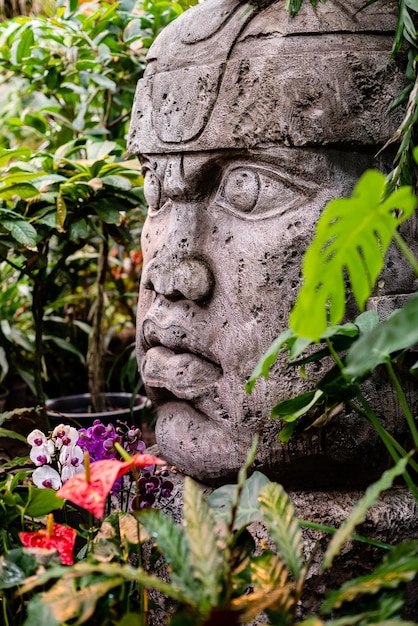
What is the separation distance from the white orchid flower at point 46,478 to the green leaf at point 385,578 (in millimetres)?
667

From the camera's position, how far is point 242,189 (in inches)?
63.6

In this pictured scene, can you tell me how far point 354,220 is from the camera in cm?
91

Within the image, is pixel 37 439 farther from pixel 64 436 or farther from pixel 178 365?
pixel 178 365

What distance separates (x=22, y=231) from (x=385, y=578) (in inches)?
58.1

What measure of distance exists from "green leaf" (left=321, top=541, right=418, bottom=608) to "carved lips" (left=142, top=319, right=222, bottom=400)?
0.76 meters

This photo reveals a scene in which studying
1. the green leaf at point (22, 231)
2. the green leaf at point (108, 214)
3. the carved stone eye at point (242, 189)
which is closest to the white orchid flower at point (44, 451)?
the carved stone eye at point (242, 189)

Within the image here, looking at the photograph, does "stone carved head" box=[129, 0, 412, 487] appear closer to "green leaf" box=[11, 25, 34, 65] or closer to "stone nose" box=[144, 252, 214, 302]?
"stone nose" box=[144, 252, 214, 302]

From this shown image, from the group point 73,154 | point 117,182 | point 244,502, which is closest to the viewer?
point 244,502

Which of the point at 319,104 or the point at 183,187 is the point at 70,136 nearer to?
the point at 183,187

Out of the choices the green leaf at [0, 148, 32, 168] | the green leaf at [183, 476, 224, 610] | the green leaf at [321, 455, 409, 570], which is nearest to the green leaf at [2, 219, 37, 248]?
the green leaf at [0, 148, 32, 168]

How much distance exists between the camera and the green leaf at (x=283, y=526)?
0.98m

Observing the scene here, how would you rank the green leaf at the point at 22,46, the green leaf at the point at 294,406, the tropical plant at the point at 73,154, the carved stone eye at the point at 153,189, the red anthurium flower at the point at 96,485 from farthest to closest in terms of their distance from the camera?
1. the green leaf at the point at 22,46
2. the tropical plant at the point at 73,154
3. the carved stone eye at the point at 153,189
4. the green leaf at the point at 294,406
5. the red anthurium flower at the point at 96,485

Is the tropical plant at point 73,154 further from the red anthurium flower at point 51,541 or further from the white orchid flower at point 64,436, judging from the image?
the red anthurium flower at point 51,541

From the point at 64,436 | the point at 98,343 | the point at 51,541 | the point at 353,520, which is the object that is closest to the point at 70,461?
the point at 64,436
